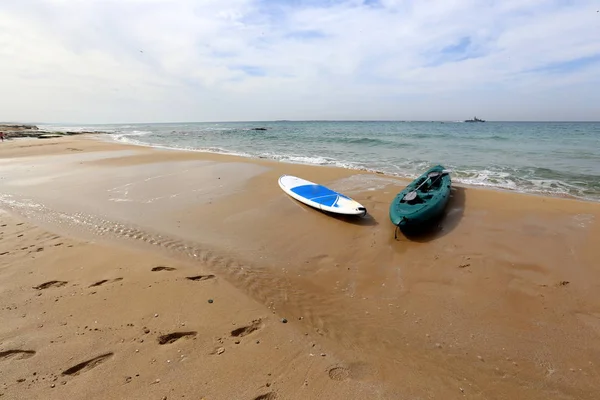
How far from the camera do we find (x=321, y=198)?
7.66 meters

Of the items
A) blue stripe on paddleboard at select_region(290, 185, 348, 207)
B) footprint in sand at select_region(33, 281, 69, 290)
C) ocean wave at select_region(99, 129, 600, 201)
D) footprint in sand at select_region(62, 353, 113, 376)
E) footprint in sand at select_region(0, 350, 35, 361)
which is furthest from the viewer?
ocean wave at select_region(99, 129, 600, 201)

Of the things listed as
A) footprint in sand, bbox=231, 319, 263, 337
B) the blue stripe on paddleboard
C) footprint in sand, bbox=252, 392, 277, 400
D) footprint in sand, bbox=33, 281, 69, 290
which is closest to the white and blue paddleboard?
the blue stripe on paddleboard

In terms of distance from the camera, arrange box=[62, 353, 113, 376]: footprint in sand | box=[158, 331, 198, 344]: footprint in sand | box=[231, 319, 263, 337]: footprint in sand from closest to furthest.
Answer: box=[62, 353, 113, 376]: footprint in sand → box=[158, 331, 198, 344]: footprint in sand → box=[231, 319, 263, 337]: footprint in sand

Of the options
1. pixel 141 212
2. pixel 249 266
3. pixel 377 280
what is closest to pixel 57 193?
pixel 141 212

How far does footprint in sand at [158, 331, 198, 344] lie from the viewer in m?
2.94

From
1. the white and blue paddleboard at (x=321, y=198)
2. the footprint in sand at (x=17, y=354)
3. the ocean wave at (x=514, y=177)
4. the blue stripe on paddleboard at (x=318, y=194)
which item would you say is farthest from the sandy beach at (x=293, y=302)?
the ocean wave at (x=514, y=177)

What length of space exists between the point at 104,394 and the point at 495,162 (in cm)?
1668

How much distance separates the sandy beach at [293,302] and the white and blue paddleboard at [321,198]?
27 cm

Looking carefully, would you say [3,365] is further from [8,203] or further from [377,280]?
[8,203]

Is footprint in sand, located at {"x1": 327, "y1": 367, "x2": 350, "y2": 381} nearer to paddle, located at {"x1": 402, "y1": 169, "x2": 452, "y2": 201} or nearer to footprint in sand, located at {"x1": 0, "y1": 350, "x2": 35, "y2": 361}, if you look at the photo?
footprint in sand, located at {"x1": 0, "y1": 350, "x2": 35, "y2": 361}

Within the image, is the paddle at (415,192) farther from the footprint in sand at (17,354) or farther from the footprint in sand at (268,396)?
the footprint in sand at (17,354)

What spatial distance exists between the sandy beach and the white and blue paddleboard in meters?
0.27

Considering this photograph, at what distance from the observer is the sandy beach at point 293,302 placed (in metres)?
2.62

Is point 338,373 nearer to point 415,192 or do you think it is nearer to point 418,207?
point 418,207
